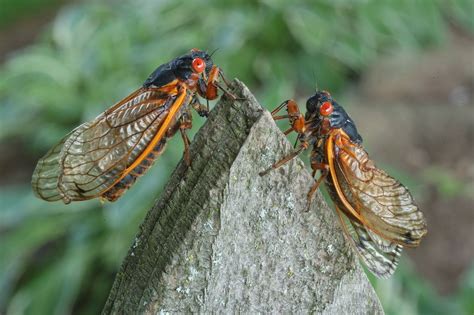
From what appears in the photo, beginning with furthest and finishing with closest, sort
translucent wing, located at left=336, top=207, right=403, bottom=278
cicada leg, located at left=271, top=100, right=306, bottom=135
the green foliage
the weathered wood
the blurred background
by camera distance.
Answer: the blurred background < the green foliage < cicada leg, located at left=271, top=100, right=306, bottom=135 < translucent wing, located at left=336, top=207, right=403, bottom=278 < the weathered wood

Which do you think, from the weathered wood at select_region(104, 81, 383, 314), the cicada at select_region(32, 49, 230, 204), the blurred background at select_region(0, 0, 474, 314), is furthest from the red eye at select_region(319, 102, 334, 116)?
the blurred background at select_region(0, 0, 474, 314)

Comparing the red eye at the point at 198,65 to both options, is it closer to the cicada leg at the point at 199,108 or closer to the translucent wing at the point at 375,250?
the cicada leg at the point at 199,108

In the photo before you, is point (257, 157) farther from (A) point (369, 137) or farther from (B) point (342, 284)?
(A) point (369, 137)

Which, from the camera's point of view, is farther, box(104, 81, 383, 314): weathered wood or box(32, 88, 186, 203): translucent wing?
box(32, 88, 186, 203): translucent wing

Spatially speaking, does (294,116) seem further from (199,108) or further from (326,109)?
(199,108)

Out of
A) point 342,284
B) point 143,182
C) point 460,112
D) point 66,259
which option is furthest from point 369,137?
point 342,284

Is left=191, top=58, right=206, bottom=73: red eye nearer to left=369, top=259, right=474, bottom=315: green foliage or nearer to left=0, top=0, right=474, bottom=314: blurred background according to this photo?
left=0, top=0, right=474, bottom=314: blurred background

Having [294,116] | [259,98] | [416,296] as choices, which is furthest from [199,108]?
[416,296]
